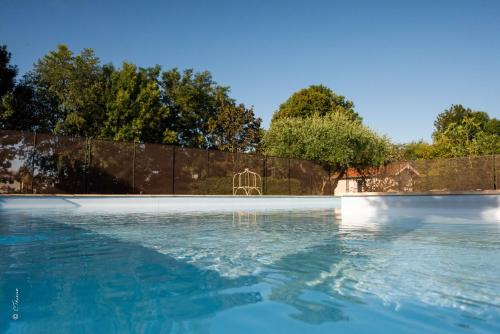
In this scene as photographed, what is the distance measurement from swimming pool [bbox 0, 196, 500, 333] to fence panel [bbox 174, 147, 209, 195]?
892 cm

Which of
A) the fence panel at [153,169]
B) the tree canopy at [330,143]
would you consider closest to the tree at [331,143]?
the tree canopy at [330,143]

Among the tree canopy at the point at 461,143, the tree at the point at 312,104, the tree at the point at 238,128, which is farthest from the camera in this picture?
the tree at the point at 312,104

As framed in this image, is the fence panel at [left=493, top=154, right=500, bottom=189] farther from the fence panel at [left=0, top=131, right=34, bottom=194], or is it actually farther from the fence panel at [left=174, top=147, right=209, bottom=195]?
the fence panel at [left=0, top=131, right=34, bottom=194]

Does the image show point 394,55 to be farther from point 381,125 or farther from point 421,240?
point 421,240

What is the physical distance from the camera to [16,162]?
421 inches

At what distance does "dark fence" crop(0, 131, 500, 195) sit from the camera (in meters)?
10.8

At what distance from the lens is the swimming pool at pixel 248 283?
1.52m

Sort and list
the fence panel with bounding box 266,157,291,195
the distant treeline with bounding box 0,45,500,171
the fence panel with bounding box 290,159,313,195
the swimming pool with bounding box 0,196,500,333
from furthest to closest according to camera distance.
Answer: the distant treeline with bounding box 0,45,500,171, the fence panel with bounding box 290,159,313,195, the fence panel with bounding box 266,157,291,195, the swimming pool with bounding box 0,196,500,333

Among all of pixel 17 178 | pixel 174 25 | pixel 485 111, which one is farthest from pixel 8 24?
pixel 485 111

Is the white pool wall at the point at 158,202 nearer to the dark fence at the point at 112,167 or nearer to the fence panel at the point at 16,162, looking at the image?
the dark fence at the point at 112,167

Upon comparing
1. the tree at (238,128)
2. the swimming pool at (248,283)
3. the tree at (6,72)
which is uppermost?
the tree at (6,72)

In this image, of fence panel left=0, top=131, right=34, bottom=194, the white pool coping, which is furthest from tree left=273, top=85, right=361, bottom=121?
fence panel left=0, top=131, right=34, bottom=194

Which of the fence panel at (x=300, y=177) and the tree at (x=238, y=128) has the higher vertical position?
the tree at (x=238, y=128)

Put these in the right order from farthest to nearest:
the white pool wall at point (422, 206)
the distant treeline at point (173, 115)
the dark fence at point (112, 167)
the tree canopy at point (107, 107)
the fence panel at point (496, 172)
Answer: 1. the tree canopy at point (107, 107)
2. the distant treeline at point (173, 115)
3. the fence panel at point (496, 172)
4. the dark fence at point (112, 167)
5. the white pool wall at point (422, 206)
